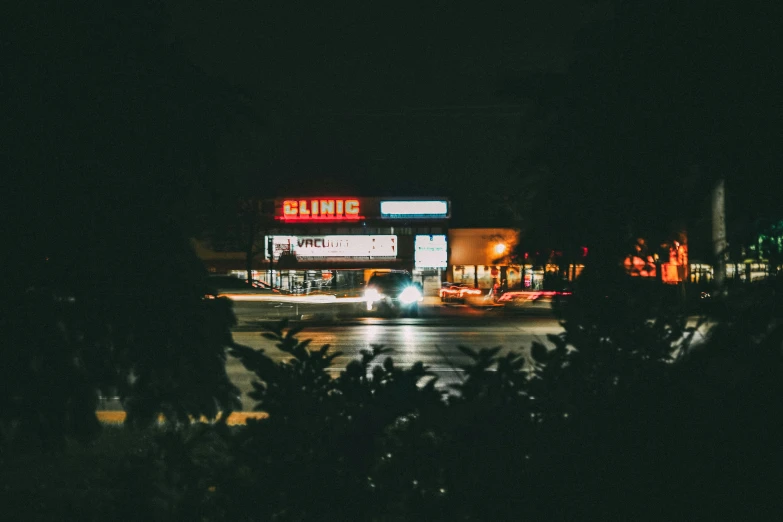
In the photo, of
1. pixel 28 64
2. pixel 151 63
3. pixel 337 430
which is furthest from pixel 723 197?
pixel 28 64

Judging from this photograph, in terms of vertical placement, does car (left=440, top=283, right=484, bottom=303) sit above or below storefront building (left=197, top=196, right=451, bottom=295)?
below

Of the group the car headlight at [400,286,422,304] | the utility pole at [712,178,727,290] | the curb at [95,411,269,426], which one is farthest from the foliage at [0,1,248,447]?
the car headlight at [400,286,422,304]

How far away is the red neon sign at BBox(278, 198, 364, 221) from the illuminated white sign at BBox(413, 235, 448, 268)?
4.09 metres

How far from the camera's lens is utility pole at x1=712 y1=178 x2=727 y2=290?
160 inches

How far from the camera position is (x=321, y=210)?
50.5 meters

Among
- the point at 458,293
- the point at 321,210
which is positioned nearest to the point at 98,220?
the point at 458,293

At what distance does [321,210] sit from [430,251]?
273 inches

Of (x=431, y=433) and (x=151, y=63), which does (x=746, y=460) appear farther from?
(x=151, y=63)

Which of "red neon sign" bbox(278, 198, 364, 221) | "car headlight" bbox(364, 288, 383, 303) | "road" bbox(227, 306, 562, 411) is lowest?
"road" bbox(227, 306, 562, 411)

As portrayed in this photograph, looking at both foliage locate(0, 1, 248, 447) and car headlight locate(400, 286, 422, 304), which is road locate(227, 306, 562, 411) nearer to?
car headlight locate(400, 286, 422, 304)

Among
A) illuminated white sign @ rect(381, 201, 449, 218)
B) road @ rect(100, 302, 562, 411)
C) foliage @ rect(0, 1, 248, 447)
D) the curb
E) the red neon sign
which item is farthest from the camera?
illuminated white sign @ rect(381, 201, 449, 218)

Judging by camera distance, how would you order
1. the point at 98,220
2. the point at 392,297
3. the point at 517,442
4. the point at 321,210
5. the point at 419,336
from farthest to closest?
the point at 321,210, the point at 392,297, the point at 419,336, the point at 98,220, the point at 517,442

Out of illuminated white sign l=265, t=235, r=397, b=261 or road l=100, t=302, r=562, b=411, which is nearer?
road l=100, t=302, r=562, b=411

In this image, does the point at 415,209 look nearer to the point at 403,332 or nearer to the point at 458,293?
the point at 458,293
